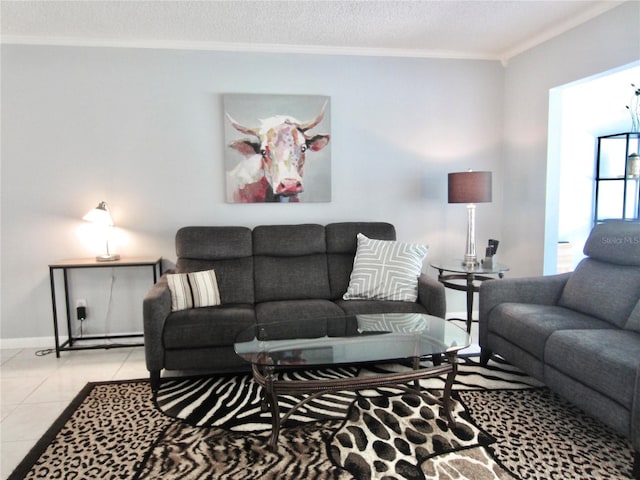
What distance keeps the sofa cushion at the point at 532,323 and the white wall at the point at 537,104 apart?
101 centimetres

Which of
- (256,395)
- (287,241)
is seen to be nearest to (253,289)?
(287,241)

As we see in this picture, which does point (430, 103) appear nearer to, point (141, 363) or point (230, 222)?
point (230, 222)

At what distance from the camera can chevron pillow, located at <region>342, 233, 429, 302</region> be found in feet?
10.2

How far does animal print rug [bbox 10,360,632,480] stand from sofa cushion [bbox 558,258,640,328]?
1.87 feet

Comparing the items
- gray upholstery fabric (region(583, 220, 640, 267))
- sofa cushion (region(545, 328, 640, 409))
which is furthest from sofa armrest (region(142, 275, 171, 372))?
gray upholstery fabric (region(583, 220, 640, 267))

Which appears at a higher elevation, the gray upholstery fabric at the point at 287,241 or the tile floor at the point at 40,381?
the gray upholstery fabric at the point at 287,241

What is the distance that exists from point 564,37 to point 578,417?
105 inches

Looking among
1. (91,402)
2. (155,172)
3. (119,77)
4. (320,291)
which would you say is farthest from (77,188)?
(320,291)

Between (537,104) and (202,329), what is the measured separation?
3.13 metres

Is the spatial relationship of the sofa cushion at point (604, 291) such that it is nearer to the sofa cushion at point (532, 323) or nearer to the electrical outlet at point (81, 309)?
the sofa cushion at point (532, 323)

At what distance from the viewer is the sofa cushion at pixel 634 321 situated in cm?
230

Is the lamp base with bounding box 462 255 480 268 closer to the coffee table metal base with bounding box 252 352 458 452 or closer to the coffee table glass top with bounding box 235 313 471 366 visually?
the coffee table glass top with bounding box 235 313 471 366

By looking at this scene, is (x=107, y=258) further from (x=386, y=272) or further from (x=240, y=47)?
(x=386, y=272)

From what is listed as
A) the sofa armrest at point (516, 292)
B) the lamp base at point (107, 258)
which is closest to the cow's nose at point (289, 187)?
the lamp base at point (107, 258)
